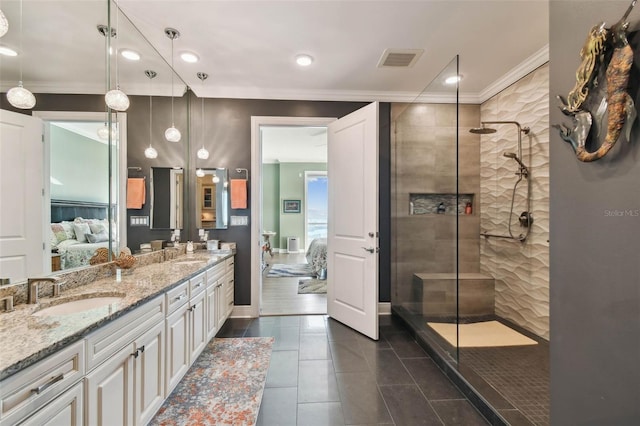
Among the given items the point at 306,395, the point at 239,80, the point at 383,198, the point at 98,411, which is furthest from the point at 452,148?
the point at 98,411

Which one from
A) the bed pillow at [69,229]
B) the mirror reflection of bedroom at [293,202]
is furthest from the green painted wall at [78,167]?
the mirror reflection of bedroom at [293,202]

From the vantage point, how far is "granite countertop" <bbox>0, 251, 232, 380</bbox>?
84cm

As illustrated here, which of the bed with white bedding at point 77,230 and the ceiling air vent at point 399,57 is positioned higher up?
the ceiling air vent at point 399,57

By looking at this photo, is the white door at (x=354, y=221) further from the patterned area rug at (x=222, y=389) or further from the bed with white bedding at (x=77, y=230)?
the bed with white bedding at (x=77, y=230)

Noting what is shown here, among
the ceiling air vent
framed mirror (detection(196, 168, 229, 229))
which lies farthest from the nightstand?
the ceiling air vent

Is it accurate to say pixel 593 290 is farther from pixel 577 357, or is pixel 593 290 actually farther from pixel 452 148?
pixel 452 148

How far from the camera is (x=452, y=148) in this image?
116 inches

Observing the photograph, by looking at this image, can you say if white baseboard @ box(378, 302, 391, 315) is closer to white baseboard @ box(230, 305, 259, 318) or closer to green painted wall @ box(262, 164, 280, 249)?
white baseboard @ box(230, 305, 259, 318)

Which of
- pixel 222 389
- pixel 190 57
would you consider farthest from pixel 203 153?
pixel 222 389

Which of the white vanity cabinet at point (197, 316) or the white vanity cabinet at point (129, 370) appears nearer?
the white vanity cabinet at point (129, 370)

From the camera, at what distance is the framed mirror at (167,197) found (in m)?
2.74

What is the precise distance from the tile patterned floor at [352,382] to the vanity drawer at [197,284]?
880mm

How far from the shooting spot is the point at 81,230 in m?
1.76

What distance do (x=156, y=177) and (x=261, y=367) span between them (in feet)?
7.04
